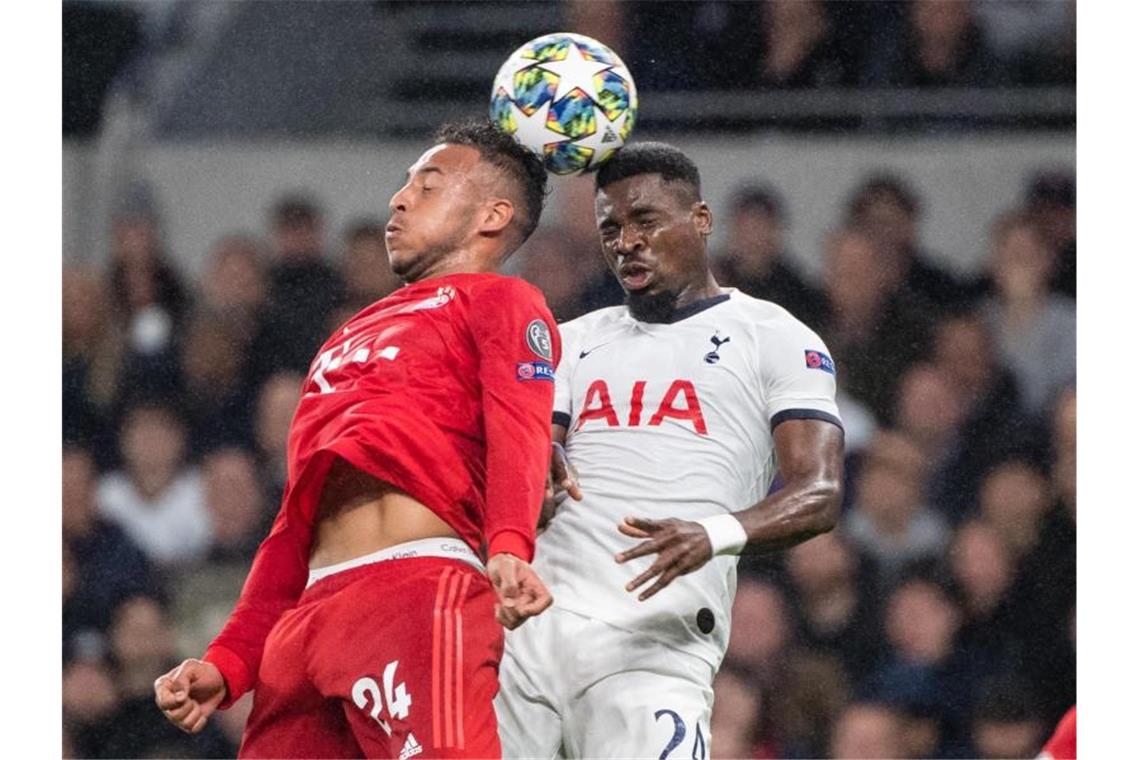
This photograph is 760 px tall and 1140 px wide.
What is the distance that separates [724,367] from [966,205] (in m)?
3.49

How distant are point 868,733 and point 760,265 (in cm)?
166

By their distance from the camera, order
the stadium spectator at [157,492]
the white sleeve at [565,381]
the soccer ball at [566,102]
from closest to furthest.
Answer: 1. the soccer ball at [566,102]
2. the white sleeve at [565,381]
3. the stadium spectator at [157,492]

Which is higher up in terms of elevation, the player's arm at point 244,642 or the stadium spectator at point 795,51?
the stadium spectator at point 795,51

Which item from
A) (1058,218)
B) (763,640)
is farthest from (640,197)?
(1058,218)

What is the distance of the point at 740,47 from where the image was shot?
22.9ft

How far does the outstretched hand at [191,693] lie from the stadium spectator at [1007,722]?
3.32m

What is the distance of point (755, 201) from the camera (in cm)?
611

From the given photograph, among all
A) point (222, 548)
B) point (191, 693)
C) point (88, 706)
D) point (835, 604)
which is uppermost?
point (191, 693)

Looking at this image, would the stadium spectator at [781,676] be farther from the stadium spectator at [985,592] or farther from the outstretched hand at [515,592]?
the outstretched hand at [515,592]

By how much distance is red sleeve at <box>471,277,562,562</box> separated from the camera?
2949mm

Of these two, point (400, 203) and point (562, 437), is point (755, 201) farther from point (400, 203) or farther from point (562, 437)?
point (400, 203)

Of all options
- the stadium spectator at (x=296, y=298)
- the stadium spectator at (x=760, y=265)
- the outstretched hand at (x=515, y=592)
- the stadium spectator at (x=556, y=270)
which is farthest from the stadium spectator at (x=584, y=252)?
the outstretched hand at (x=515, y=592)

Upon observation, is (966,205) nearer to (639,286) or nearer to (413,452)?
(639,286)

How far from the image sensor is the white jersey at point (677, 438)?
359cm
